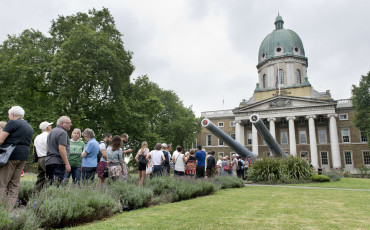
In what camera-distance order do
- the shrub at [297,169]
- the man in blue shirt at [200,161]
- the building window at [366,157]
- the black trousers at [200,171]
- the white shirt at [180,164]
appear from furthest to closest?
the building window at [366,157]
the shrub at [297,169]
the black trousers at [200,171]
the man in blue shirt at [200,161]
the white shirt at [180,164]

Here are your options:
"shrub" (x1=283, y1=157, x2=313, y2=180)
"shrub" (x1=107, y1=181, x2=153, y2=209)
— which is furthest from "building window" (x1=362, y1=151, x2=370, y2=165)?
"shrub" (x1=107, y1=181, x2=153, y2=209)

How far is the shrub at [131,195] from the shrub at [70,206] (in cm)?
64

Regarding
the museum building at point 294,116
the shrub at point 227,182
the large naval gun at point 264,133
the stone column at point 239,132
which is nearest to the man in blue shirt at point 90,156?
the shrub at point 227,182

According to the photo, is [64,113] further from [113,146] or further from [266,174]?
[266,174]

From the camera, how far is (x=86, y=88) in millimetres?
19953

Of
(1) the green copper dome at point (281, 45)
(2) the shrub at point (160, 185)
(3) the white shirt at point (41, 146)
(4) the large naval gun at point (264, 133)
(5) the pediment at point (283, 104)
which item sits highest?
(1) the green copper dome at point (281, 45)

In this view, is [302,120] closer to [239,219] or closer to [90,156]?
[90,156]

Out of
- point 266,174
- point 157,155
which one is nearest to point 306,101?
point 266,174

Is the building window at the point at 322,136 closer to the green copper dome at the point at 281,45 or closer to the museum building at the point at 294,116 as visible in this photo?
the museum building at the point at 294,116

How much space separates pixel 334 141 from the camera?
37.8 metres

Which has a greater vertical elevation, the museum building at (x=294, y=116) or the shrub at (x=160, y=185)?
the museum building at (x=294, y=116)

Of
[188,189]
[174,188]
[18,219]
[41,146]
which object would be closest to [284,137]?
[188,189]

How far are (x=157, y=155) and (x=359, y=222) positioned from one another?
638 centimetres

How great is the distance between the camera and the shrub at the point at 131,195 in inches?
223
